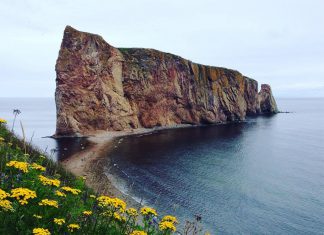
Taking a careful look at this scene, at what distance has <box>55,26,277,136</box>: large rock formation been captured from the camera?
75000 mm

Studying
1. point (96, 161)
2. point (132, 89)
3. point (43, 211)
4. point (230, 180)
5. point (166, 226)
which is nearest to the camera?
point (43, 211)

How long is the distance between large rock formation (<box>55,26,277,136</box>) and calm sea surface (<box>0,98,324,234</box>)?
9.27m

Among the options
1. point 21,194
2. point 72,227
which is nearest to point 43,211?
point 72,227

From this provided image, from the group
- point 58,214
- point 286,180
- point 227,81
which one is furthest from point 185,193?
point 227,81

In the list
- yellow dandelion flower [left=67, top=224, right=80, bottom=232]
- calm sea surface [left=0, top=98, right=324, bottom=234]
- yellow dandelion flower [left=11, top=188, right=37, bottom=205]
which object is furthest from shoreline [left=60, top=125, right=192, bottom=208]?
yellow dandelion flower [left=11, top=188, right=37, bottom=205]

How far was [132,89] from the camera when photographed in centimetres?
8888

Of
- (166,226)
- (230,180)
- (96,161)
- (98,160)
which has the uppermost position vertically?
(166,226)

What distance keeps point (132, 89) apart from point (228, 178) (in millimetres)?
49136

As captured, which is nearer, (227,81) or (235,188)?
(235,188)

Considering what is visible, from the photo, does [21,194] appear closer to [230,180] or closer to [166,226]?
[166,226]

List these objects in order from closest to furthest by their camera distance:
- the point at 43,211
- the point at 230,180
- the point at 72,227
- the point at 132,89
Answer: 1. the point at 72,227
2. the point at 43,211
3. the point at 230,180
4. the point at 132,89

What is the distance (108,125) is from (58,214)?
73.2 m

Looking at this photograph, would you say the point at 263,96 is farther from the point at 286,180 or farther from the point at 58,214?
the point at 58,214

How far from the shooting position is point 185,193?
124 ft
